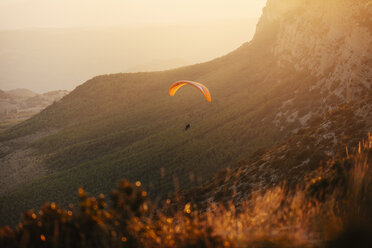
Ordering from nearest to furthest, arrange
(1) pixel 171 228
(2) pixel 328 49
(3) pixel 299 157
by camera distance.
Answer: (1) pixel 171 228, (3) pixel 299 157, (2) pixel 328 49

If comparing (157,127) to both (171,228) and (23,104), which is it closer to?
(171,228)

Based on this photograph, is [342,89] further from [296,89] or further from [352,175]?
[352,175]

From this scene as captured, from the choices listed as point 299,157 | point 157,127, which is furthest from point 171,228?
point 157,127

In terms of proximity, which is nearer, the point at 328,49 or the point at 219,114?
the point at 328,49

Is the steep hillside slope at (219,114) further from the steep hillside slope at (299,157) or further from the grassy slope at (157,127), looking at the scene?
the steep hillside slope at (299,157)

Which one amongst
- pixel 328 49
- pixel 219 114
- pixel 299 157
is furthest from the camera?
pixel 219 114

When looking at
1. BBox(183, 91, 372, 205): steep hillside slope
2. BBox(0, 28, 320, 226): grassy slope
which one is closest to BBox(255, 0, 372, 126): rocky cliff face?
BBox(0, 28, 320, 226): grassy slope

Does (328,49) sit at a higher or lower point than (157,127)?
higher
